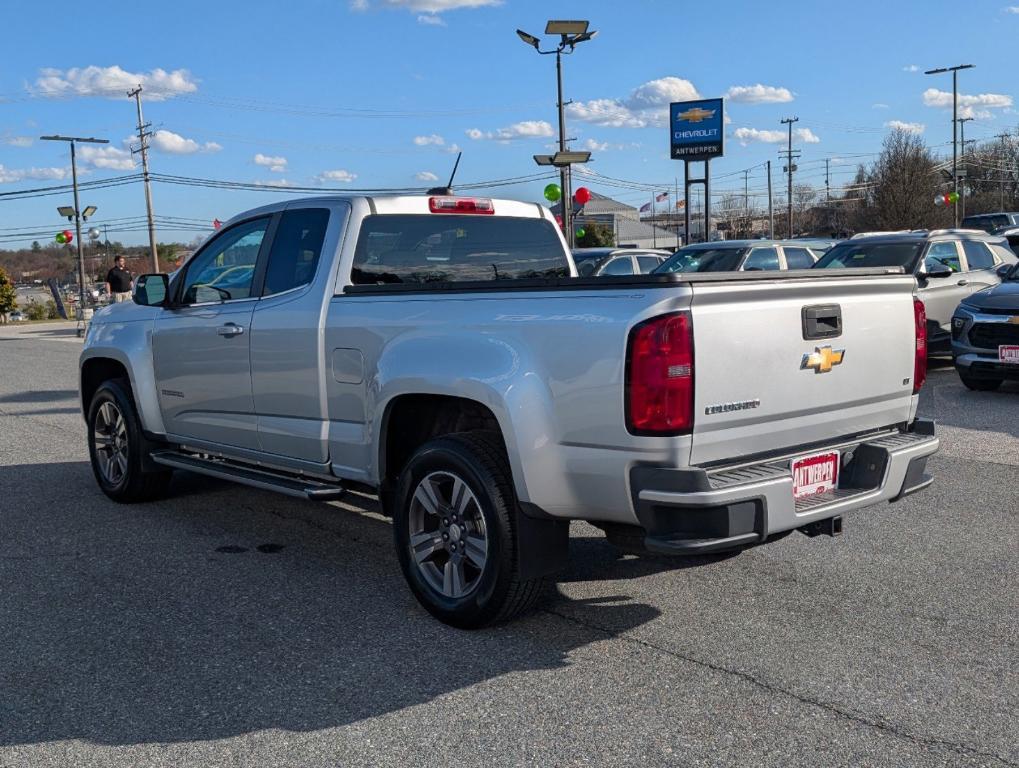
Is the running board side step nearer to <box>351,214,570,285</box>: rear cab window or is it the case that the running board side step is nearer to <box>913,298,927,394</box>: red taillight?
<box>351,214,570,285</box>: rear cab window

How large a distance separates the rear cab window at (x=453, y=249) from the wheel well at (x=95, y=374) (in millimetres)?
2746

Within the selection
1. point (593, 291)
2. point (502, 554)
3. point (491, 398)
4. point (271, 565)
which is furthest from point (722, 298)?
point (271, 565)

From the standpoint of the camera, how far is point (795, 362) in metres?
4.04

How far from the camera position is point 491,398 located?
4.14 metres

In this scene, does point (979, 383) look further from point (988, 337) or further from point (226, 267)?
point (226, 267)

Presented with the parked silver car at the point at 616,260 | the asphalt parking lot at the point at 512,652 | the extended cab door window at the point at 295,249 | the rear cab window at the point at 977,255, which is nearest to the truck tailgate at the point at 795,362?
the asphalt parking lot at the point at 512,652

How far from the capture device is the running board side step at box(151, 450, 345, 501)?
5148 mm

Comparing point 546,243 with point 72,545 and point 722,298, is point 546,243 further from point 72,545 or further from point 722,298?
point 72,545

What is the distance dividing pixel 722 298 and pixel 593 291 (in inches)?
19.1

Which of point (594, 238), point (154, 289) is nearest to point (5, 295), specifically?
point (594, 238)

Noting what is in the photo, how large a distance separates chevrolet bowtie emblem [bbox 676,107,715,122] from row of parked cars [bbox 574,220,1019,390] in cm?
1538

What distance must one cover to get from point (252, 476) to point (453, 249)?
1702mm

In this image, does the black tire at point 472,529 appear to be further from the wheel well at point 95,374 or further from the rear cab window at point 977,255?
the rear cab window at point 977,255

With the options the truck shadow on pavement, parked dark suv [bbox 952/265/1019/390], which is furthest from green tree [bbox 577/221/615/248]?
the truck shadow on pavement
